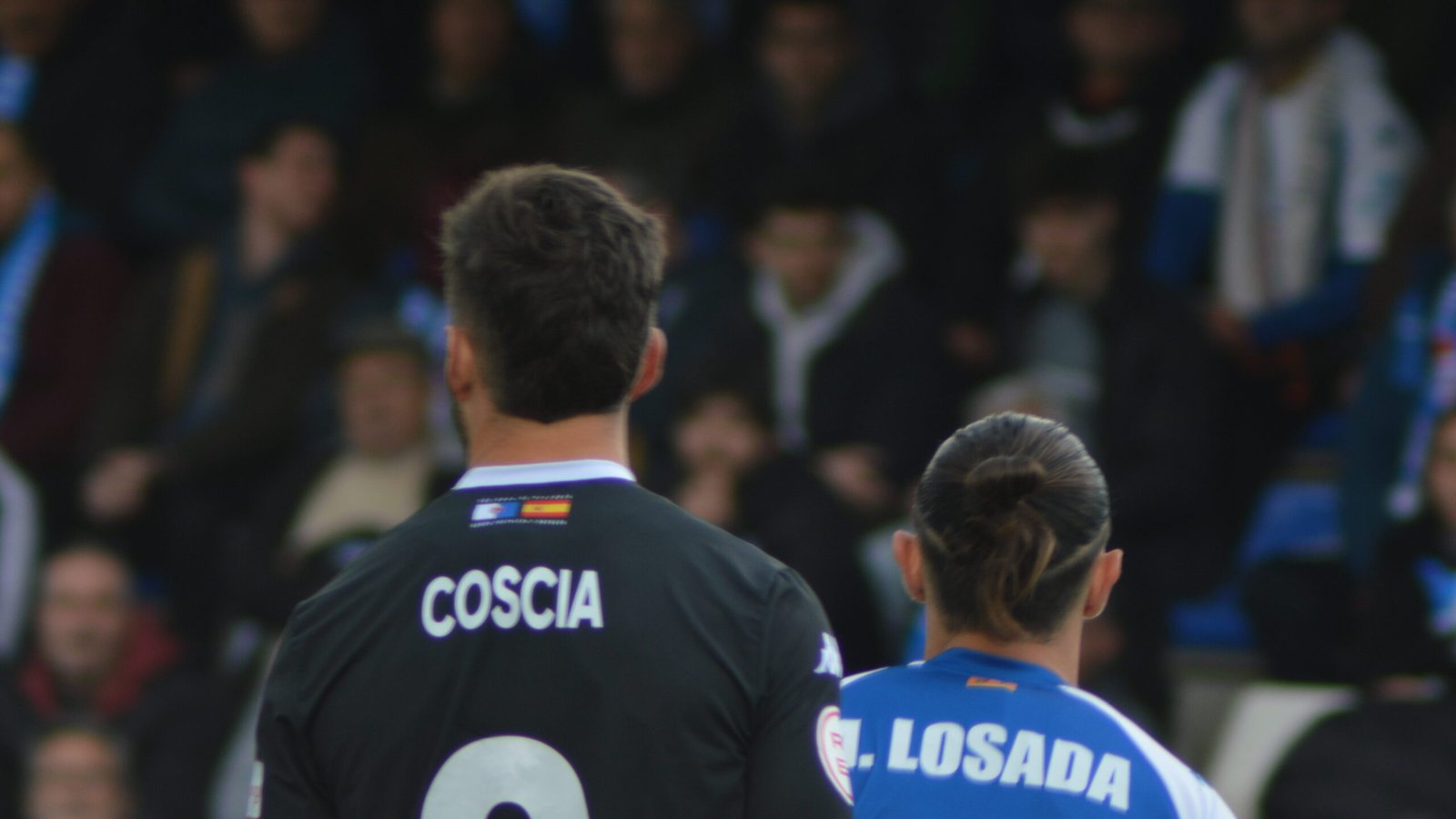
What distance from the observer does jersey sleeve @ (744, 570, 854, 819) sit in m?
1.92

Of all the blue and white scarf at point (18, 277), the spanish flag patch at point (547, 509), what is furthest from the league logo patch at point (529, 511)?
the blue and white scarf at point (18, 277)

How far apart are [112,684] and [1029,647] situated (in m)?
4.84

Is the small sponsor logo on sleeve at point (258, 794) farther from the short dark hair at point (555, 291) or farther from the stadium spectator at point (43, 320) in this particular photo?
the stadium spectator at point (43, 320)

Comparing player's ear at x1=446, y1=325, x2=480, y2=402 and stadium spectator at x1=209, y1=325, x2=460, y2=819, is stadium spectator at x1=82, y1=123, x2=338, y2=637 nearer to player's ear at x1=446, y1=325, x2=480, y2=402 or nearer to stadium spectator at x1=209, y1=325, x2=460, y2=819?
stadium spectator at x1=209, y1=325, x2=460, y2=819

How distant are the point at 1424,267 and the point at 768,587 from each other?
4063 millimetres

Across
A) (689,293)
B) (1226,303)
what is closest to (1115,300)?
Answer: (1226,303)

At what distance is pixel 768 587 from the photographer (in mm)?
1959

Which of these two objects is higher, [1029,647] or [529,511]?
[529,511]

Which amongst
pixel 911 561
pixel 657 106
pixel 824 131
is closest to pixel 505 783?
pixel 911 561

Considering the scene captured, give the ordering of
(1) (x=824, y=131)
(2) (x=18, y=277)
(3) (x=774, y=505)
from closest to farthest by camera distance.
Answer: (3) (x=774, y=505) < (1) (x=824, y=131) < (2) (x=18, y=277)

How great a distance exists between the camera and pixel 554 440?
201 cm

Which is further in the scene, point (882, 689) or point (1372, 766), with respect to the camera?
point (1372, 766)

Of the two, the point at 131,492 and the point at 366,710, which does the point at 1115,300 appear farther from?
the point at 366,710

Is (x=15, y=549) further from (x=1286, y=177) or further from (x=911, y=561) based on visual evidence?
(x=911, y=561)
